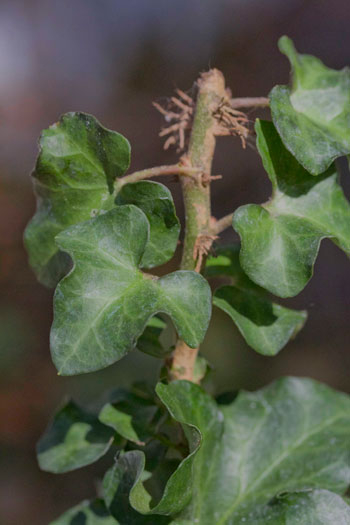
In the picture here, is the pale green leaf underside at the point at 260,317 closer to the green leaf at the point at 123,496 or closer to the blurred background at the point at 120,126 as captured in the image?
the green leaf at the point at 123,496

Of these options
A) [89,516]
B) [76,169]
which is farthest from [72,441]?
[76,169]

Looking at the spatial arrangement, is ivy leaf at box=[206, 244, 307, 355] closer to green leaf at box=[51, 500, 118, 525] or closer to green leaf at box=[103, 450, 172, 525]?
green leaf at box=[103, 450, 172, 525]

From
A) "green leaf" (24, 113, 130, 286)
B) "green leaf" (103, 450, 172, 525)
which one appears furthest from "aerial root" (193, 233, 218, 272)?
"green leaf" (103, 450, 172, 525)

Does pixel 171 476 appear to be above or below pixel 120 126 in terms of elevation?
below

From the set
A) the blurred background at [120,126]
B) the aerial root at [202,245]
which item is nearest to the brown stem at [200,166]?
the aerial root at [202,245]

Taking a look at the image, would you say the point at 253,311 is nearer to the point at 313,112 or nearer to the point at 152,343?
the point at 152,343

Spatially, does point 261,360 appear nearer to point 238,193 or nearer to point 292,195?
point 238,193

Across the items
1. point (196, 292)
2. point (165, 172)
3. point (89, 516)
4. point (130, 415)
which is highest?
point (165, 172)

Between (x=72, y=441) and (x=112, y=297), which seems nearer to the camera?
(x=112, y=297)
